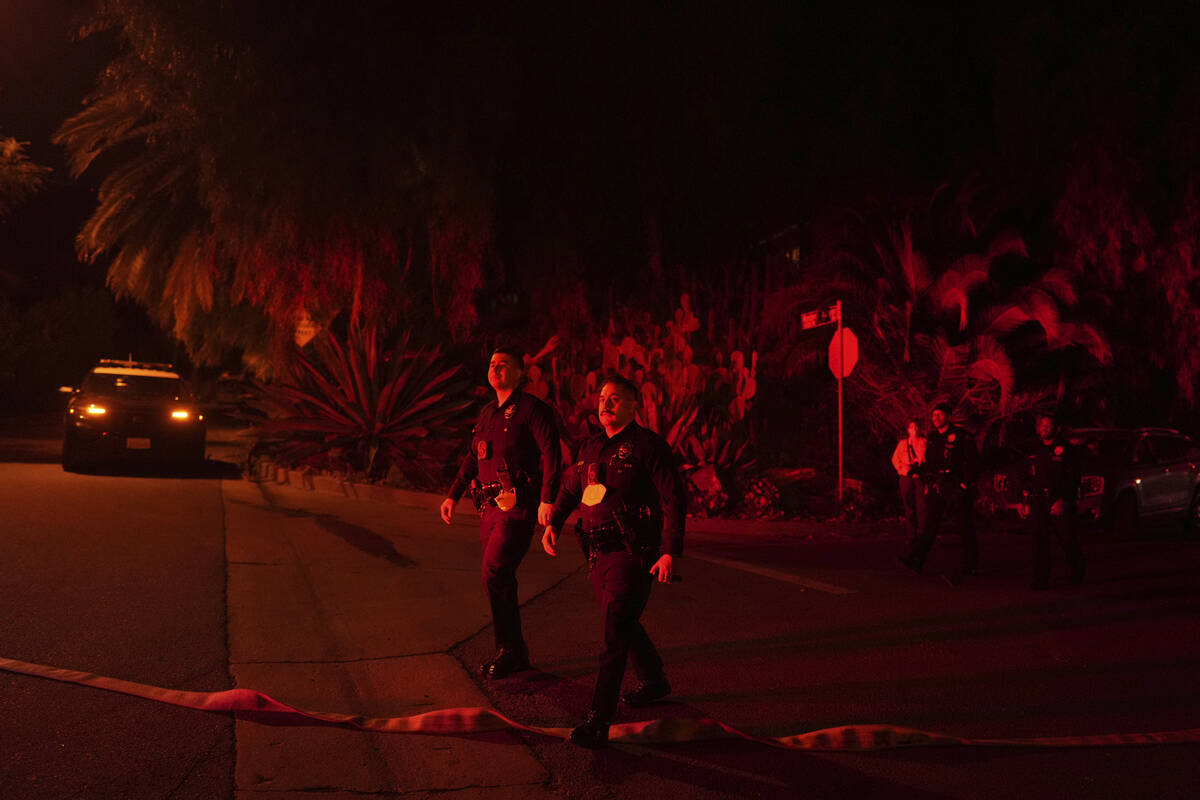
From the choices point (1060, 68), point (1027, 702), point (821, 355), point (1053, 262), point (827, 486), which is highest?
point (1060, 68)

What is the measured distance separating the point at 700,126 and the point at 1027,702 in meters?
12.9

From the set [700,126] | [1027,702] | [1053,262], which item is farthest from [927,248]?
[1027,702]

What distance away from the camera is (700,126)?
17.2m

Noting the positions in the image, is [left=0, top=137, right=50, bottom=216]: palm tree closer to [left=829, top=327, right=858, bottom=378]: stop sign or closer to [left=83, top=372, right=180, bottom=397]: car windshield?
[left=83, top=372, right=180, bottom=397]: car windshield

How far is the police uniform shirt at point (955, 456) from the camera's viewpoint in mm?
9633

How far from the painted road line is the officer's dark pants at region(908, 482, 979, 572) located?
3.30ft

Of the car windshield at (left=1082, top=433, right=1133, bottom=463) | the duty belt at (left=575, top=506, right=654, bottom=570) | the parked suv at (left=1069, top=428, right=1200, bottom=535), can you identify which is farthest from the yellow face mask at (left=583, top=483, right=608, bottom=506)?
the car windshield at (left=1082, top=433, right=1133, bottom=463)

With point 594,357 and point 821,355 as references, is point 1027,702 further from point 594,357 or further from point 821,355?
point 594,357

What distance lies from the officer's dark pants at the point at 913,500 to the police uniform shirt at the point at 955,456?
0.26 m

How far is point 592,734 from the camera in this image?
493 cm

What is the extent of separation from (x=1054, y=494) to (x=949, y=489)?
856 millimetres

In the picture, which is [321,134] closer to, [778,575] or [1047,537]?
[778,575]

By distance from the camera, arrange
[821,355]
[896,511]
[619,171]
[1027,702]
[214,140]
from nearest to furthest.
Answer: [1027,702] < [896,511] < [214,140] < [821,355] < [619,171]

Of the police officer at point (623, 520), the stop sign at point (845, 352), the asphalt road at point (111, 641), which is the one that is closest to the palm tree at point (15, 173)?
the asphalt road at point (111, 641)
